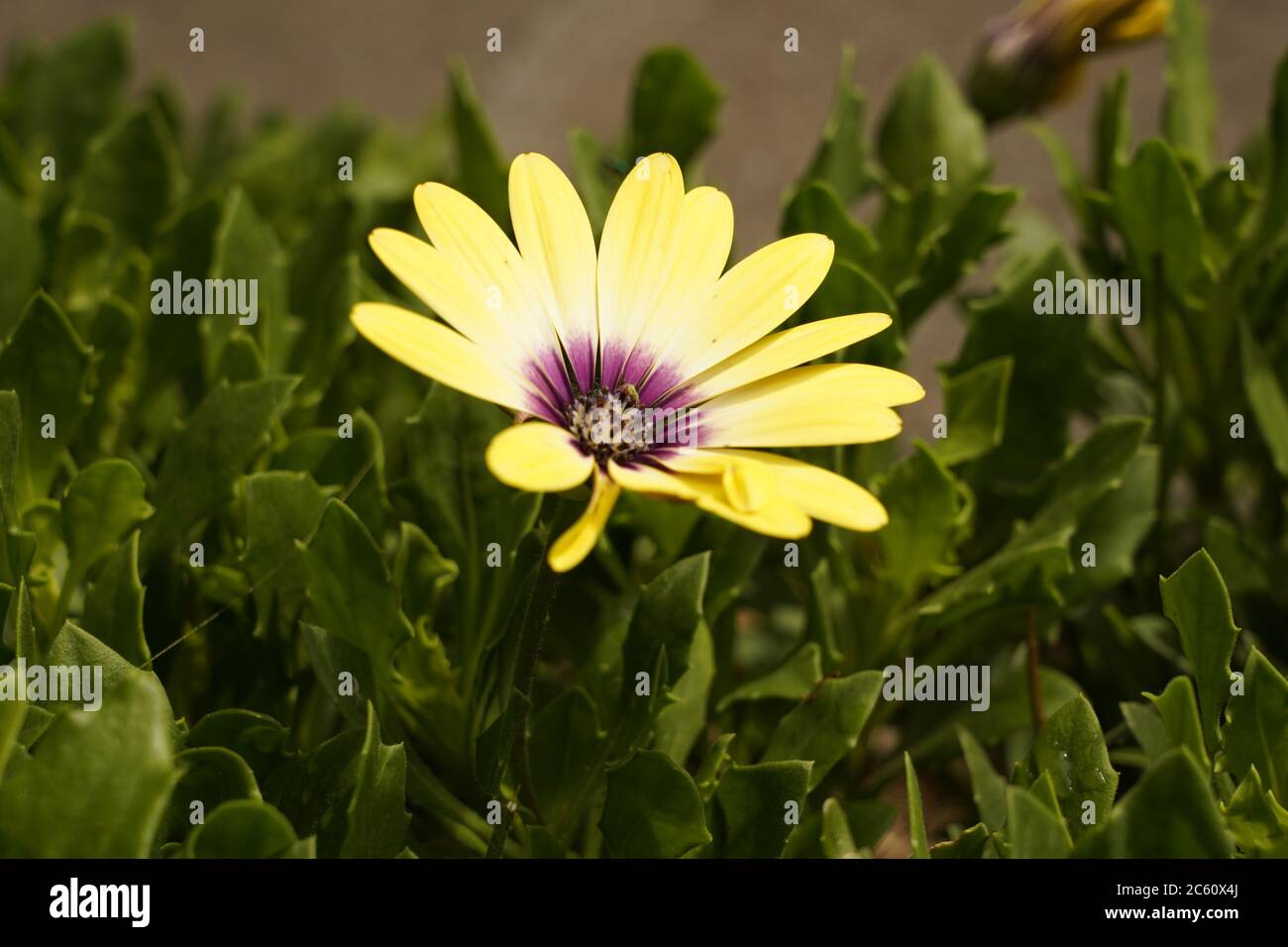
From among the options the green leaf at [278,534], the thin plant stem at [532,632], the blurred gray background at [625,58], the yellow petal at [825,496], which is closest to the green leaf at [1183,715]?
the yellow petal at [825,496]

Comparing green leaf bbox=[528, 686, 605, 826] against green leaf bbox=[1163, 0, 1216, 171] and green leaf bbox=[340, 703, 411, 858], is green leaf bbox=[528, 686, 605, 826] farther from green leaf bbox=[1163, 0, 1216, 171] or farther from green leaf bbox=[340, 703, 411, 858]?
green leaf bbox=[1163, 0, 1216, 171]

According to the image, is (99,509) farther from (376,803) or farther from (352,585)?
(376,803)

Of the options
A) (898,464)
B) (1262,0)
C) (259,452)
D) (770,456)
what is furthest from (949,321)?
(770,456)

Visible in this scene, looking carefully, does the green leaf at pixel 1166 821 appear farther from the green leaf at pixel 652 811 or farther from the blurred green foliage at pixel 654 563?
the green leaf at pixel 652 811

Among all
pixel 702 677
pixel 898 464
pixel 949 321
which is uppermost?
pixel 949 321

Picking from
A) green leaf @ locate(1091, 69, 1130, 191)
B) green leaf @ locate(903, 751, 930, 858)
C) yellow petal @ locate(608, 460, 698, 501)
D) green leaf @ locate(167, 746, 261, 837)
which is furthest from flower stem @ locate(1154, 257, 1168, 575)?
green leaf @ locate(167, 746, 261, 837)

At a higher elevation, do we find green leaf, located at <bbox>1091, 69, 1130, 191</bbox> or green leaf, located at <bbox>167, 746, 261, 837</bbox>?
green leaf, located at <bbox>1091, 69, 1130, 191</bbox>

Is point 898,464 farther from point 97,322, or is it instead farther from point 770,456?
point 97,322
